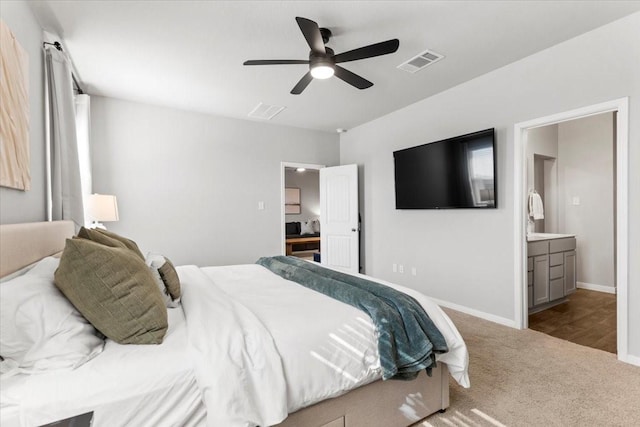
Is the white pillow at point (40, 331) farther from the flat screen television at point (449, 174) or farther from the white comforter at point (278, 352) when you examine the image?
the flat screen television at point (449, 174)

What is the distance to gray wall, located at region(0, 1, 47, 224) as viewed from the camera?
5.84ft

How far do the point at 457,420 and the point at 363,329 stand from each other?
0.85 m

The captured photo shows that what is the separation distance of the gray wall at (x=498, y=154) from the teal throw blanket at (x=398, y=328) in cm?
195

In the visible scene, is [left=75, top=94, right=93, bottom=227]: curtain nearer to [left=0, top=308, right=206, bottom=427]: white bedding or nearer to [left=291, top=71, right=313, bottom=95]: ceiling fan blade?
[left=291, top=71, right=313, bottom=95]: ceiling fan blade

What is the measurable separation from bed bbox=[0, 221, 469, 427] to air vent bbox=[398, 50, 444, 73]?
7.31 feet

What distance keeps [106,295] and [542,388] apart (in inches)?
103

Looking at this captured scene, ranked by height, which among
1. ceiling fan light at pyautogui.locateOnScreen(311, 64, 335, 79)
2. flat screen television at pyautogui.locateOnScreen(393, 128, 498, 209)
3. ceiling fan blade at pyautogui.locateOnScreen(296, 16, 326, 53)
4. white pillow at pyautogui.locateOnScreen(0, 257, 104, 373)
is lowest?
white pillow at pyautogui.locateOnScreen(0, 257, 104, 373)

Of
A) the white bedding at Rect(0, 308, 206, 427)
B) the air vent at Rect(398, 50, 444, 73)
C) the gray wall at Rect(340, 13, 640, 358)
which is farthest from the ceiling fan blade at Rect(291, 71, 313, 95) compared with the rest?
the white bedding at Rect(0, 308, 206, 427)

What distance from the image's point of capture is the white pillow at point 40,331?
1.08m

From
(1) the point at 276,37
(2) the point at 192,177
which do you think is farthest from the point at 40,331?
(2) the point at 192,177

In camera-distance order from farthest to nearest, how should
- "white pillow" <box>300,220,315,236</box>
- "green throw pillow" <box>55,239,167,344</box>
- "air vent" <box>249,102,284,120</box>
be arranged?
"white pillow" <box>300,220,315,236</box> < "air vent" <box>249,102,284,120</box> < "green throw pillow" <box>55,239,167,344</box>

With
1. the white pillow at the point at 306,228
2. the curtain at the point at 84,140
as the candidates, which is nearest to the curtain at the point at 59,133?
the curtain at the point at 84,140

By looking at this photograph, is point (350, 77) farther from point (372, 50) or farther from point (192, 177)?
point (192, 177)

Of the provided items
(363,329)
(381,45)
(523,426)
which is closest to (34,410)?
(363,329)
